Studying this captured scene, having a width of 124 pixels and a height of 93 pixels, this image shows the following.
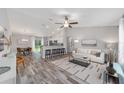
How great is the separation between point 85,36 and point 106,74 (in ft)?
19.1

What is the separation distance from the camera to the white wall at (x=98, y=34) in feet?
22.3

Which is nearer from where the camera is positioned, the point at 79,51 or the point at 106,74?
the point at 106,74

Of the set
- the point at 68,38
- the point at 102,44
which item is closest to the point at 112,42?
the point at 102,44

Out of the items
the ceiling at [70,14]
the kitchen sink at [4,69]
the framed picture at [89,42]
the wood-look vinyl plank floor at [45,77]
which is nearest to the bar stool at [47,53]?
the ceiling at [70,14]

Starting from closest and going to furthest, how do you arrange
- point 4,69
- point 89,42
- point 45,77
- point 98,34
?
point 4,69
point 45,77
point 98,34
point 89,42

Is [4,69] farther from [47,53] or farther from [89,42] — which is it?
[89,42]

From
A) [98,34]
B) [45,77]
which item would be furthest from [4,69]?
[98,34]

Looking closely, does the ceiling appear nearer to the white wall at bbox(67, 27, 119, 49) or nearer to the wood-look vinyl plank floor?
the white wall at bbox(67, 27, 119, 49)

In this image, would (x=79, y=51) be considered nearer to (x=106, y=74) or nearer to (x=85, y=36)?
(x=85, y=36)

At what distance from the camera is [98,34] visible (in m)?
7.47

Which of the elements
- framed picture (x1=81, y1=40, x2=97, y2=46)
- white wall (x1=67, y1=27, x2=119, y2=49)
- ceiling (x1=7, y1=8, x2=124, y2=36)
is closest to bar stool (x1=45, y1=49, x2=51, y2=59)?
ceiling (x1=7, y1=8, x2=124, y2=36)

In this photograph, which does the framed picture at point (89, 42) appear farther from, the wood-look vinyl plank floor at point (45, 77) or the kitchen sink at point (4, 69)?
the kitchen sink at point (4, 69)
